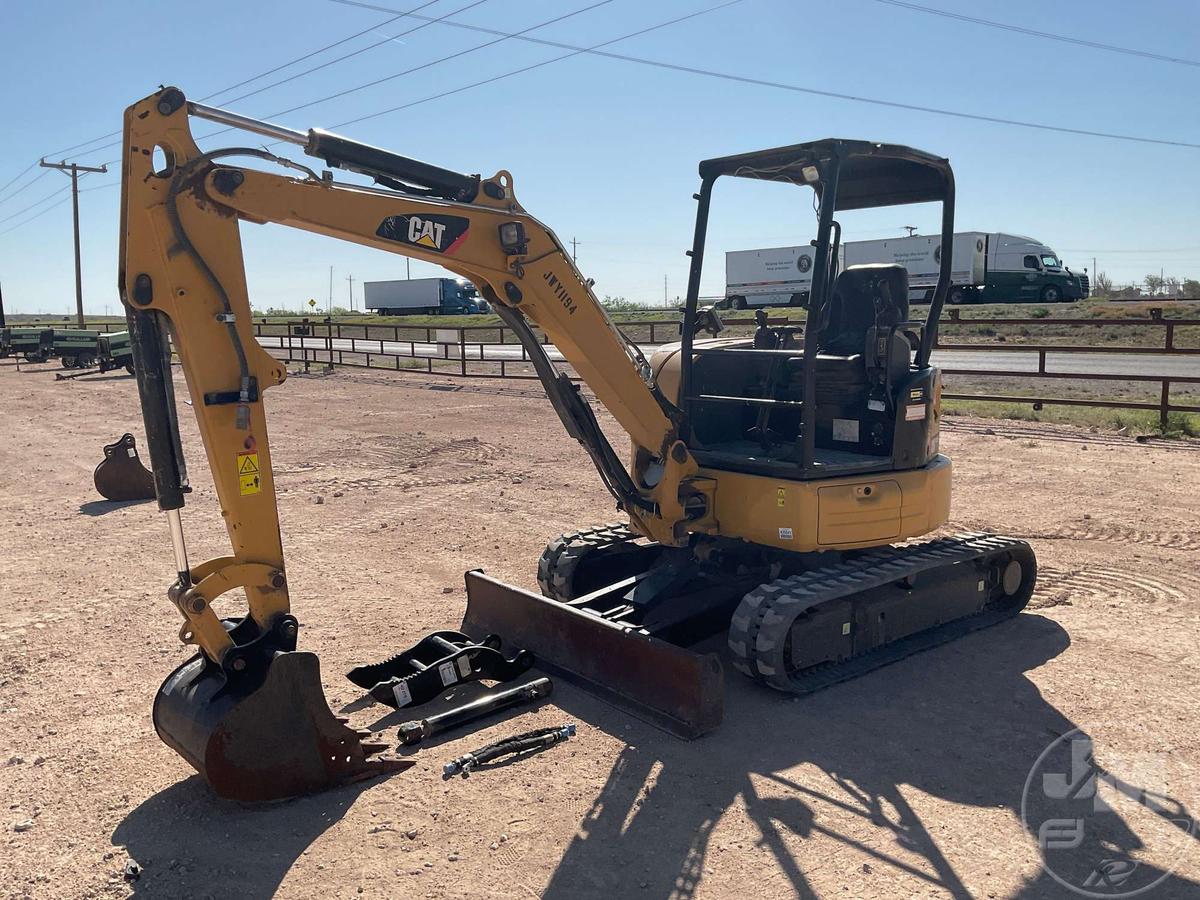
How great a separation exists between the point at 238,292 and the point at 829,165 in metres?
3.56

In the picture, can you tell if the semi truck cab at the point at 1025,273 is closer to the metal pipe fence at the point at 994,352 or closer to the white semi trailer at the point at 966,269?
the white semi trailer at the point at 966,269

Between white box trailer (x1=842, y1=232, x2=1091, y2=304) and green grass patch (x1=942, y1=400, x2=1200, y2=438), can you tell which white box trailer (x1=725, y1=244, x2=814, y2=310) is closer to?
white box trailer (x1=842, y1=232, x2=1091, y2=304)

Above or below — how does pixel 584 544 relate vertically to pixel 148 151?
below

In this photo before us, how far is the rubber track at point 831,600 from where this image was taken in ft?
19.1

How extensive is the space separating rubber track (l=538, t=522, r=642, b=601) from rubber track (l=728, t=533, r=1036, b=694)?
4.72ft

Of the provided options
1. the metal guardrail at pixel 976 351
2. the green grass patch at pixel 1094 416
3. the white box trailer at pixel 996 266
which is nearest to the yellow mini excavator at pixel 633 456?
the metal guardrail at pixel 976 351

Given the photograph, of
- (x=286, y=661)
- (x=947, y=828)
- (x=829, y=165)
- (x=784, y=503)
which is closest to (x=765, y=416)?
(x=784, y=503)

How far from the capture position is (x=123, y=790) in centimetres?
490

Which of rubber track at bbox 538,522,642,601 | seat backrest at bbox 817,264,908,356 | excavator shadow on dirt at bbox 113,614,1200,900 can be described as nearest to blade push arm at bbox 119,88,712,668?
excavator shadow on dirt at bbox 113,614,1200,900

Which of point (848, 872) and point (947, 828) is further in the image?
point (947, 828)

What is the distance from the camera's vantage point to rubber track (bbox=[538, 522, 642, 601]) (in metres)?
7.30

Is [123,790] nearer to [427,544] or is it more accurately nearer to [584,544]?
[584,544]

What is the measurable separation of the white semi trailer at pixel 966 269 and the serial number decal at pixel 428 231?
105ft

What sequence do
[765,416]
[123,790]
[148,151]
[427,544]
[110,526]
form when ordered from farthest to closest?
[110,526], [427,544], [765,416], [123,790], [148,151]
